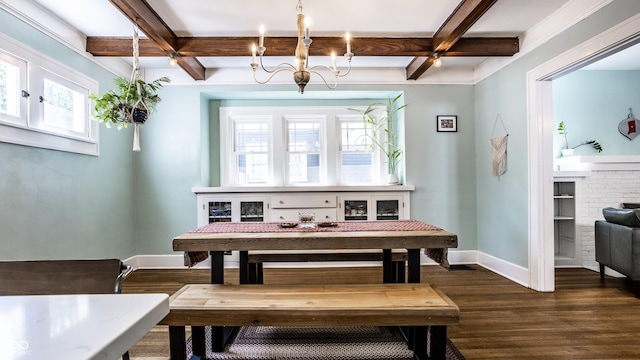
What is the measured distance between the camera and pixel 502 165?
369cm

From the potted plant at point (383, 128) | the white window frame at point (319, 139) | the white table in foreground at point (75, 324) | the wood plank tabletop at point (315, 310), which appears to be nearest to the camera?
Answer: the white table in foreground at point (75, 324)

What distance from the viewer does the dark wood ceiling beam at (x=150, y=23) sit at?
2.46 meters

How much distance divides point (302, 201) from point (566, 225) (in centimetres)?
356

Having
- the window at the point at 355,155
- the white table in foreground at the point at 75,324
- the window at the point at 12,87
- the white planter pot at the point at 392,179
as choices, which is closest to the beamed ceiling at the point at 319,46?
the window at the point at 12,87

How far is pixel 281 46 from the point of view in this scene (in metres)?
3.29

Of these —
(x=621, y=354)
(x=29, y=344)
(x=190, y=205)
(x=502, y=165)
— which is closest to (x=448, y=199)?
(x=502, y=165)

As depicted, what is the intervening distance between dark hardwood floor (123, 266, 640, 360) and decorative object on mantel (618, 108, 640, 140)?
6.74 feet

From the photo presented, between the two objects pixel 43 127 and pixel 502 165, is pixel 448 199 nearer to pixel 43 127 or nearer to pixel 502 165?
pixel 502 165

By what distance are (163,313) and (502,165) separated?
3.89 metres

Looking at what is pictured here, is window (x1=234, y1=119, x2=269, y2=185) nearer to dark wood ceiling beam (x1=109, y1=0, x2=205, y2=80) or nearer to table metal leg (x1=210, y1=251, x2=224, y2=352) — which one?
dark wood ceiling beam (x1=109, y1=0, x2=205, y2=80)

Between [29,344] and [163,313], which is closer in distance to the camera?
[29,344]

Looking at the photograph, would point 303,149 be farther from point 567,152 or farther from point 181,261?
point 567,152

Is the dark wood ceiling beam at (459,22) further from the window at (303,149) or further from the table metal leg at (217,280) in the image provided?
the table metal leg at (217,280)

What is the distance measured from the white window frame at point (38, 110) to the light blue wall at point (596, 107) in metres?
5.82
